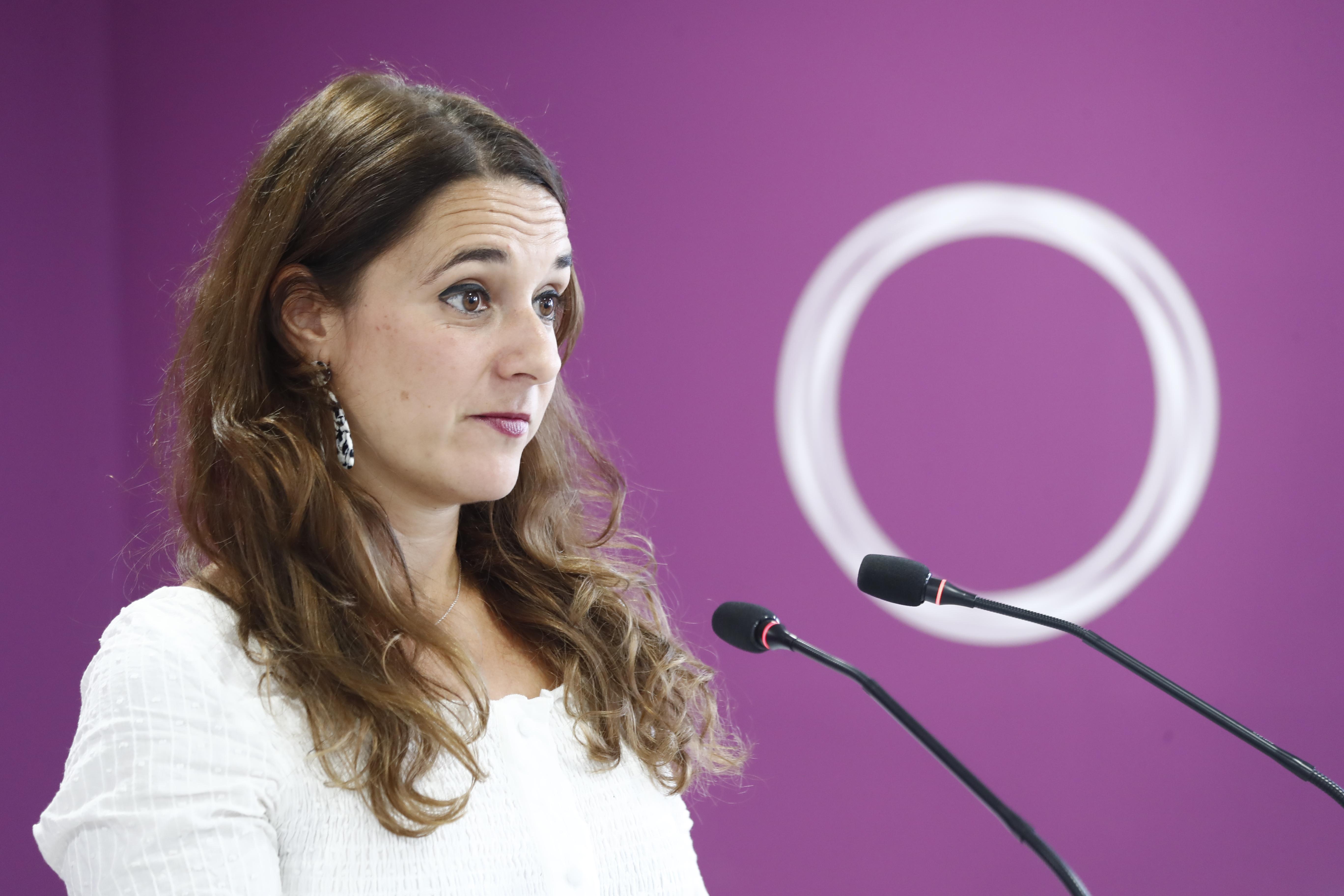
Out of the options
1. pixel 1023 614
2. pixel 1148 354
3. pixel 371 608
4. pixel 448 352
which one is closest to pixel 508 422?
pixel 448 352

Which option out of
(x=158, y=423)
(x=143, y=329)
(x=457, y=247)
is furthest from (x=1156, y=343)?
(x=143, y=329)

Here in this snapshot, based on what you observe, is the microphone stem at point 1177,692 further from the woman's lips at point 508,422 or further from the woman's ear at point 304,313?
the woman's ear at point 304,313

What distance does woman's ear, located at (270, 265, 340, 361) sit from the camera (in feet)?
3.86

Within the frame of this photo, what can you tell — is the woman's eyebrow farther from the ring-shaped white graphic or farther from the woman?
the ring-shaped white graphic

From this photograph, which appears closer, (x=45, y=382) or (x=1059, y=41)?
(x=45, y=382)

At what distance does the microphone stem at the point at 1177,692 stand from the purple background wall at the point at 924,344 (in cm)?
143

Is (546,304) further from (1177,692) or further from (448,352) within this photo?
(1177,692)

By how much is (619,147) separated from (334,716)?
1734 mm

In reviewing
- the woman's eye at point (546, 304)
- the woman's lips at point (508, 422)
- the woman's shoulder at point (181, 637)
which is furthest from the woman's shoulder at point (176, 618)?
the woman's eye at point (546, 304)

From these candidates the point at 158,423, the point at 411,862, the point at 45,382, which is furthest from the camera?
the point at 45,382

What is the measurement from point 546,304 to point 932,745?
2.02 feet

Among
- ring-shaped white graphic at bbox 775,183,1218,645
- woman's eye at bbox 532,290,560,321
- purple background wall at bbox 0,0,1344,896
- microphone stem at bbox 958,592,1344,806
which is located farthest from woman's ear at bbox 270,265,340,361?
ring-shaped white graphic at bbox 775,183,1218,645

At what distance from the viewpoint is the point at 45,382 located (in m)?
2.25

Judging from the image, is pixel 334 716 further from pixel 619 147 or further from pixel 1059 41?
pixel 1059 41
